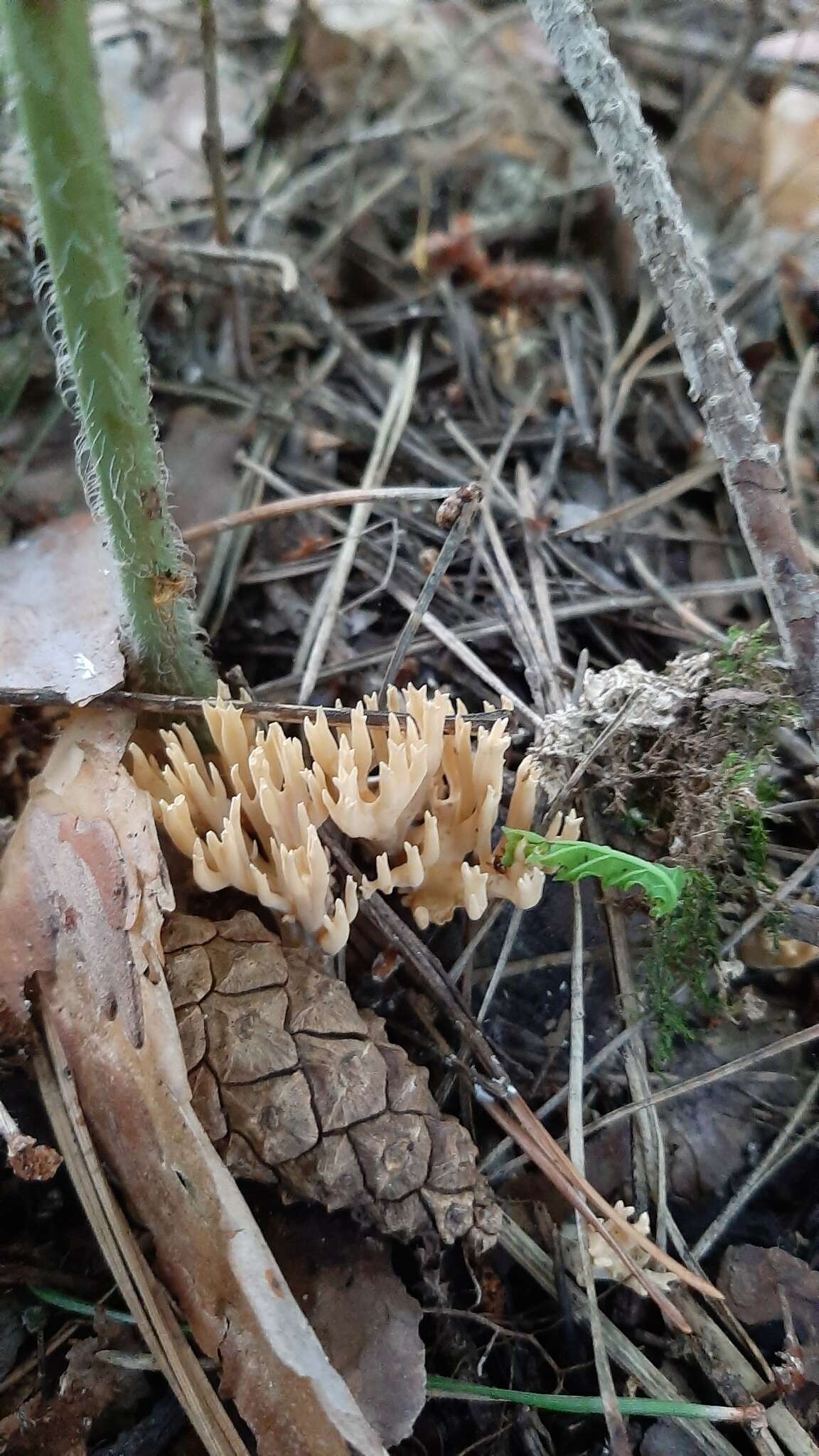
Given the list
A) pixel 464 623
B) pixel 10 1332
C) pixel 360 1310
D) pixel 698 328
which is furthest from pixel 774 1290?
pixel 698 328

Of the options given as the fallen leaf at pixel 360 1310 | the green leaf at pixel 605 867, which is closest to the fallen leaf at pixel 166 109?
the green leaf at pixel 605 867

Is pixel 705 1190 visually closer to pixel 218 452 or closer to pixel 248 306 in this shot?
pixel 218 452

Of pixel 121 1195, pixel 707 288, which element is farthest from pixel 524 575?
pixel 121 1195

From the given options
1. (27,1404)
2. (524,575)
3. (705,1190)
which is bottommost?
(705,1190)

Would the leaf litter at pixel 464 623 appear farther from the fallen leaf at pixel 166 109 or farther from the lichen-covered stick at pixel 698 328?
the lichen-covered stick at pixel 698 328

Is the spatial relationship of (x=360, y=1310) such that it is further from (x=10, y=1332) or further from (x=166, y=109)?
(x=166, y=109)

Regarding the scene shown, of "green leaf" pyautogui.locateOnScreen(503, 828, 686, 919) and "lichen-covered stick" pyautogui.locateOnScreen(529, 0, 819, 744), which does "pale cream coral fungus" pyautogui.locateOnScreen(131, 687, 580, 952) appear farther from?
"lichen-covered stick" pyautogui.locateOnScreen(529, 0, 819, 744)

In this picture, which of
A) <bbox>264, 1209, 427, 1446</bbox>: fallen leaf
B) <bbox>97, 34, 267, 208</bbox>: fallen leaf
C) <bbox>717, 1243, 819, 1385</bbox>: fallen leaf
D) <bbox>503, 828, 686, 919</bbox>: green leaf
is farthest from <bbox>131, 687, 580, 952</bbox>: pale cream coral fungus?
<bbox>97, 34, 267, 208</bbox>: fallen leaf
